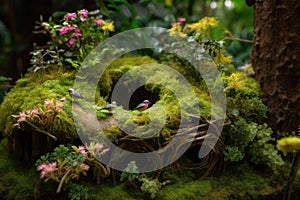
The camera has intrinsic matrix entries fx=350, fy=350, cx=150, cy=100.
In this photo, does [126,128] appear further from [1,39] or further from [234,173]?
[1,39]

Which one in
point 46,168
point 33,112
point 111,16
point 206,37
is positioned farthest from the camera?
point 111,16

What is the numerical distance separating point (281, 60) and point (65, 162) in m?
1.44

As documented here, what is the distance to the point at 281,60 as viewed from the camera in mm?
2184

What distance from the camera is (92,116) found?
1.96 m

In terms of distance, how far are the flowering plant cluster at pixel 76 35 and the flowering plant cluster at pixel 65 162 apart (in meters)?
0.82

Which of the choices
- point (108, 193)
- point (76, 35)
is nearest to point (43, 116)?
point (108, 193)

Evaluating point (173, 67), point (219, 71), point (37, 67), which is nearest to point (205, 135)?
point (219, 71)

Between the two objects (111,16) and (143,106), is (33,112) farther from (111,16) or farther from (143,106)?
(111,16)

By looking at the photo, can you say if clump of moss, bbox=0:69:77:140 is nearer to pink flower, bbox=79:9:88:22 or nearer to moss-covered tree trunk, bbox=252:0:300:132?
pink flower, bbox=79:9:88:22

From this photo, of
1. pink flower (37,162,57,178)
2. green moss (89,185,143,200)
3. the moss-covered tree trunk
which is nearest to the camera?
pink flower (37,162,57,178)

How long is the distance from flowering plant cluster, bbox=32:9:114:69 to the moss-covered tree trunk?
108 cm

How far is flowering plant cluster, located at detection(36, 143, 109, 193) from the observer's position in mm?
1597

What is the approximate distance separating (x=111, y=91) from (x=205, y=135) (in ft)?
2.54

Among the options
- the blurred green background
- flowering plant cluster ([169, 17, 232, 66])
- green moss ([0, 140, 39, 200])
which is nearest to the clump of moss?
green moss ([0, 140, 39, 200])
